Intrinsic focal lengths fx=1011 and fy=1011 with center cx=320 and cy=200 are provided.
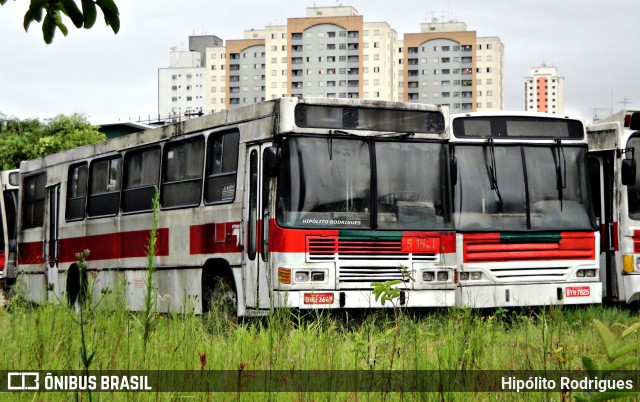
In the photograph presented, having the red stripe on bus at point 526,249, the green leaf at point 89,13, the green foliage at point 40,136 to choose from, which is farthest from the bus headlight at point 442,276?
the green foliage at point 40,136

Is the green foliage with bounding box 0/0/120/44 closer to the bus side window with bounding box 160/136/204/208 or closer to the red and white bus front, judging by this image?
the red and white bus front

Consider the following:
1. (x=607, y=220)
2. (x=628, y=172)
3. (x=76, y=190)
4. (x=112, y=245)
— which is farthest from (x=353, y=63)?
(x=628, y=172)

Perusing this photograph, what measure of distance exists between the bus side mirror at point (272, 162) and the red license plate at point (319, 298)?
1.42 metres

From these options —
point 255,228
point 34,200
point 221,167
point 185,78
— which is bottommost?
point 255,228

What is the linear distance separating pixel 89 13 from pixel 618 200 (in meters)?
9.68

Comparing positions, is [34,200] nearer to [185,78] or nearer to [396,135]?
[396,135]

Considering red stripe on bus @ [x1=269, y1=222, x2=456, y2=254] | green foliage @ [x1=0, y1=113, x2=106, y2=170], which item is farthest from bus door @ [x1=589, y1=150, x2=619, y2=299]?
green foliage @ [x1=0, y1=113, x2=106, y2=170]

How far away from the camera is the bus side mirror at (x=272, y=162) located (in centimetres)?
1135

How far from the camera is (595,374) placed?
329 centimetres

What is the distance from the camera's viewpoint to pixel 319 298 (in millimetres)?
11391

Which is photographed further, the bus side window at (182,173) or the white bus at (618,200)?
the white bus at (618,200)

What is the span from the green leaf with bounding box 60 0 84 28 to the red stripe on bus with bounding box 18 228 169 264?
7.99m

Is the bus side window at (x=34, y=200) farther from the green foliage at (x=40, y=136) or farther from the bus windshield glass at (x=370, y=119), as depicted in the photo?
the green foliage at (x=40, y=136)

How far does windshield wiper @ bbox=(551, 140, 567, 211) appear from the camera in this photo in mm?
13164
